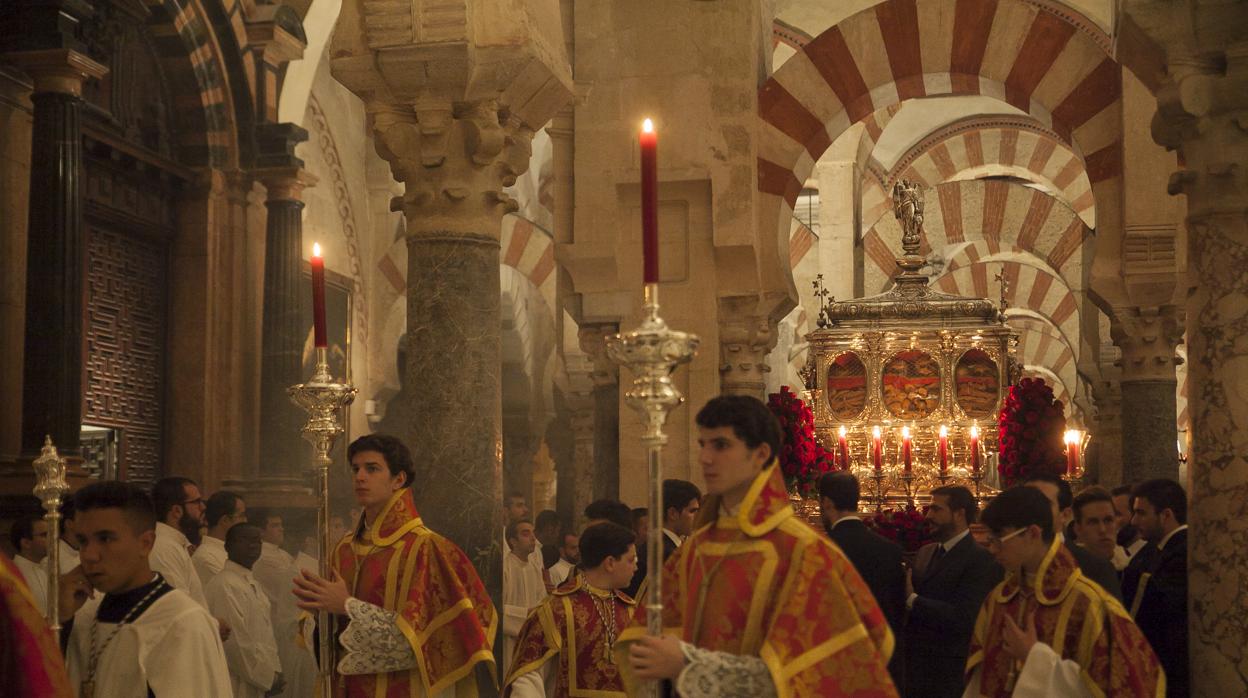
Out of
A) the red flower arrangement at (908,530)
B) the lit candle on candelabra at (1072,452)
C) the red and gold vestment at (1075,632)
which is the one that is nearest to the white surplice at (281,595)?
the red flower arrangement at (908,530)

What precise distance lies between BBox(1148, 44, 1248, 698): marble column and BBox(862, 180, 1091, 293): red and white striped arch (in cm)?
1150

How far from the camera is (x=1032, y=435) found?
1109 cm

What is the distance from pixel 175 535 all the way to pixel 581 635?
276 cm

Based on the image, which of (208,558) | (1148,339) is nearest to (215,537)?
(208,558)

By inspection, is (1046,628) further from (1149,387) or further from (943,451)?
(1149,387)

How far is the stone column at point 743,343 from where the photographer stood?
10398 millimetres

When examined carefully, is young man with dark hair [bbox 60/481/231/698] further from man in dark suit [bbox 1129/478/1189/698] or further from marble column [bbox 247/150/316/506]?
marble column [bbox 247/150/316/506]

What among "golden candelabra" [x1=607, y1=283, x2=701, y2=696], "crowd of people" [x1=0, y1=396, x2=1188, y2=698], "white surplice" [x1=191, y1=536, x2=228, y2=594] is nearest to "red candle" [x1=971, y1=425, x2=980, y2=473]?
"crowd of people" [x1=0, y1=396, x2=1188, y2=698]

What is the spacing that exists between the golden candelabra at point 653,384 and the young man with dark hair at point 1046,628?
57.4 inches

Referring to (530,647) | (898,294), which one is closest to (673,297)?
(898,294)

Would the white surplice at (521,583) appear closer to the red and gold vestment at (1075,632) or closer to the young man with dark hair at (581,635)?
the young man with dark hair at (581,635)

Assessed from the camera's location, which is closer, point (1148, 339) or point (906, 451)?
point (1148, 339)

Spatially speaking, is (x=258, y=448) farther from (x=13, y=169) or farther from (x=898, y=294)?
(x=898, y=294)

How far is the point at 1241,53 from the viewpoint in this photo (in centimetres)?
545
